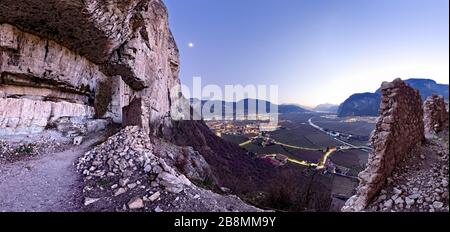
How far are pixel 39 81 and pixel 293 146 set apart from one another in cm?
6839

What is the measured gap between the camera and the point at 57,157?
9547 millimetres

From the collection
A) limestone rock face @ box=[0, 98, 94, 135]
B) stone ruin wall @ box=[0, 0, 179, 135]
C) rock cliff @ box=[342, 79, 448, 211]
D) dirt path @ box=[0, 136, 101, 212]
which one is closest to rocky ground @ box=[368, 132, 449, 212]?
rock cliff @ box=[342, 79, 448, 211]

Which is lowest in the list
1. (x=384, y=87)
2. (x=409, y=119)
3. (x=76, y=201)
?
(x=76, y=201)

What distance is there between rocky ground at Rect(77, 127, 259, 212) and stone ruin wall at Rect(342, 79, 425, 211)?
12.5ft

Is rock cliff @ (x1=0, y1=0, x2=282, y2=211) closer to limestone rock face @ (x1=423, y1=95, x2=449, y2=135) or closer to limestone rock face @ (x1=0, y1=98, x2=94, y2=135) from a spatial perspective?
limestone rock face @ (x1=0, y1=98, x2=94, y2=135)

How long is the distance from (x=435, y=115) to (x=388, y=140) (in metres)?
5.37

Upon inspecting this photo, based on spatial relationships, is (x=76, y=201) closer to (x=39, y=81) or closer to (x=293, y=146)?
(x=39, y=81)

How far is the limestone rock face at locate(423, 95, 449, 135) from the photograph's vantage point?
8984 mm

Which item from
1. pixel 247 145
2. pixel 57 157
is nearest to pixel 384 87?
pixel 57 157

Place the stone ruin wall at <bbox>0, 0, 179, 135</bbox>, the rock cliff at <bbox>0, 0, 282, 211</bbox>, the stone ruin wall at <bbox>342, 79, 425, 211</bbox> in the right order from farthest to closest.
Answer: the stone ruin wall at <bbox>0, 0, 179, 135</bbox> < the rock cliff at <bbox>0, 0, 282, 211</bbox> < the stone ruin wall at <bbox>342, 79, 425, 211</bbox>

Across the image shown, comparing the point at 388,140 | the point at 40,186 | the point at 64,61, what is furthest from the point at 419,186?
the point at 64,61

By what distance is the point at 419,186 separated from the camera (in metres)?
5.22

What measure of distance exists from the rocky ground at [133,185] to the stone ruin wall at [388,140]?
3.80 metres

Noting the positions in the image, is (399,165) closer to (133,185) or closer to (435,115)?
(435,115)
